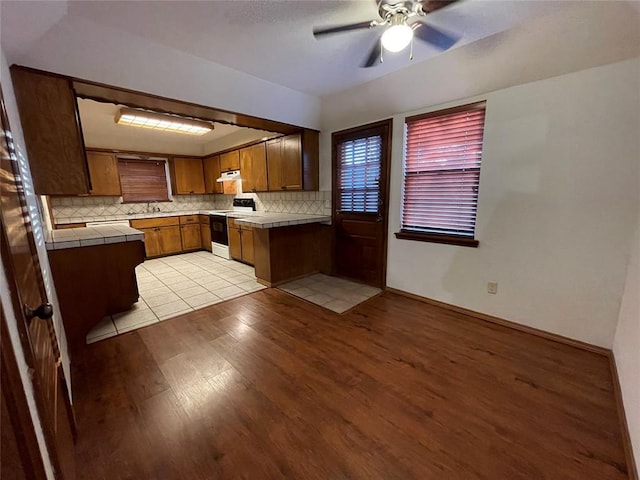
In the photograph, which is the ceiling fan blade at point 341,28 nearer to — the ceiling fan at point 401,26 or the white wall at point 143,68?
the ceiling fan at point 401,26

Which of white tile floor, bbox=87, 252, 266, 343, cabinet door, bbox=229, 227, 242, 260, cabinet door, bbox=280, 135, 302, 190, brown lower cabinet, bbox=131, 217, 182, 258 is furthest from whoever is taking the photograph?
brown lower cabinet, bbox=131, 217, 182, 258

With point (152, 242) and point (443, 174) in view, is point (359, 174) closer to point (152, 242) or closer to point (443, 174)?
point (443, 174)

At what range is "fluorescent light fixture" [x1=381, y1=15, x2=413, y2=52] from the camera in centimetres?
150

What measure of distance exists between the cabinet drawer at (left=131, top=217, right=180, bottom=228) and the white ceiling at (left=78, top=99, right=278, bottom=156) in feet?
4.55

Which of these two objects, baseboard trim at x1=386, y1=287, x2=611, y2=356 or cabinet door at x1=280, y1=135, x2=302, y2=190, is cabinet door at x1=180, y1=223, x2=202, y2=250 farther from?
baseboard trim at x1=386, y1=287, x2=611, y2=356

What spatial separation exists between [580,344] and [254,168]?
4701 millimetres

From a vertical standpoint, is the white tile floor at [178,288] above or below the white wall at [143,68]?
below

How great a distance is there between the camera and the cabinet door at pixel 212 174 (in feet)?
18.7

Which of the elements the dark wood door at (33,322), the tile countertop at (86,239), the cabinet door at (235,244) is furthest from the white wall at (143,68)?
the cabinet door at (235,244)

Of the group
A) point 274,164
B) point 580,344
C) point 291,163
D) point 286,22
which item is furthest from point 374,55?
point 580,344

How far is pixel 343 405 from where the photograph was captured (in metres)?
1.69

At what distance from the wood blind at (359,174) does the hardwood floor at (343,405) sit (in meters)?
1.68

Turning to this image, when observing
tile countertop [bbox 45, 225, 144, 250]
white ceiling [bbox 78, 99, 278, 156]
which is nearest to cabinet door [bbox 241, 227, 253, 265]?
white ceiling [bbox 78, 99, 278, 156]

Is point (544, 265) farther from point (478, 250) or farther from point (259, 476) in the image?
point (259, 476)
